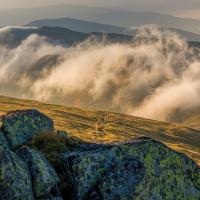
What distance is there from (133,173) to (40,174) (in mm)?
4076

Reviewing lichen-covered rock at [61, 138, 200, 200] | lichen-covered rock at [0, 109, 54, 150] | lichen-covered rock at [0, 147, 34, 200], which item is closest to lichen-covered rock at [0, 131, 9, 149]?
lichen-covered rock at [0, 109, 54, 150]

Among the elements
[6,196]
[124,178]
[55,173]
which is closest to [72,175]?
[55,173]

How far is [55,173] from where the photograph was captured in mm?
20609

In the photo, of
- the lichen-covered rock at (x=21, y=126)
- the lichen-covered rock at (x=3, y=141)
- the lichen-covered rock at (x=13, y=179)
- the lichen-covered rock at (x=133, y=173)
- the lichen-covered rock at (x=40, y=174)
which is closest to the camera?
the lichen-covered rock at (x=13, y=179)

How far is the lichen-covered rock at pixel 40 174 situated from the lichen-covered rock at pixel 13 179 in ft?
1.56

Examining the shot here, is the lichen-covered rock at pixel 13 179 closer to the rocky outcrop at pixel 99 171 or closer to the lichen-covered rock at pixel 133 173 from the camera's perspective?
the rocky outcrop at pixel 99 171

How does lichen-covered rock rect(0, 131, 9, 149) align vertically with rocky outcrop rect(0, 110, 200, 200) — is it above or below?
above

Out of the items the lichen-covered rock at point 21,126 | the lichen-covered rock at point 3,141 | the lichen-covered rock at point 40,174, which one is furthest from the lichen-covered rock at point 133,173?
the lichen-covered rock at point 21,126

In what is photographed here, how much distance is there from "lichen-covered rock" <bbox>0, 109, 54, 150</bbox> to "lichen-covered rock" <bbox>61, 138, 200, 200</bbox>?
9.43ft

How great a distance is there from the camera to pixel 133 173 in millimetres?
20906

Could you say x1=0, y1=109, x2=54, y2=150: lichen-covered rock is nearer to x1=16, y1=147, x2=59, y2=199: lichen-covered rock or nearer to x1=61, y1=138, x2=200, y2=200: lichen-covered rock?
x1=16, y1=147, x2=59, y2=199: lichen-covered rock

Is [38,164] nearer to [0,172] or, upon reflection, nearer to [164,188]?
[0,172]

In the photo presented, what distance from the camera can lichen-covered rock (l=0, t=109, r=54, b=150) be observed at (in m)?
23.0

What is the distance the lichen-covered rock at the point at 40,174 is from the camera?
1956cm
